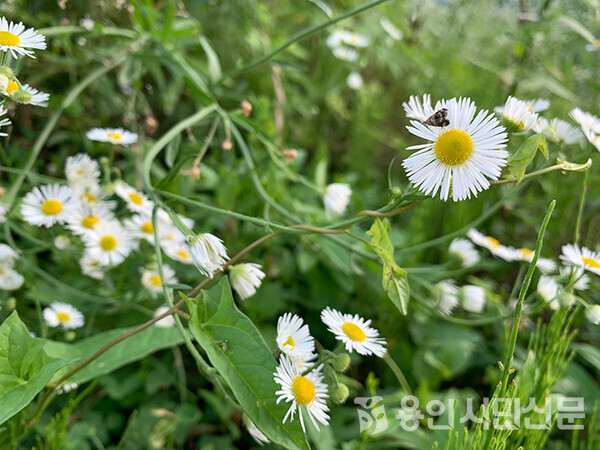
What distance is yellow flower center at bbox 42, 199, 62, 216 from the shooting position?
0.76m

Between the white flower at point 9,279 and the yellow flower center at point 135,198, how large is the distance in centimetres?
19

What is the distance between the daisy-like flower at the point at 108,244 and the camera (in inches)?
30.0

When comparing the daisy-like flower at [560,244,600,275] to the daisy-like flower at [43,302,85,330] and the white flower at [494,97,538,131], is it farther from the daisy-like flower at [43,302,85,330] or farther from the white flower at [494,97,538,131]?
the daisy-like flower at [43,302,85,330]

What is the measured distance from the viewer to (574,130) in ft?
2.07

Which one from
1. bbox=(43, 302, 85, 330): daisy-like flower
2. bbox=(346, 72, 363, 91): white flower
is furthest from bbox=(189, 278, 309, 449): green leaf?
bbox=(346, 72, 363, 91): white flower

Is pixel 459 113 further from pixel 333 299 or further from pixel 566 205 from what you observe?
pixel 566 205

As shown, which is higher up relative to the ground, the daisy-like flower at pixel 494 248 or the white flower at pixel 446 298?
the daisy-like flower at pixel 494 248

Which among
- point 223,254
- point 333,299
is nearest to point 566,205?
point 333,299

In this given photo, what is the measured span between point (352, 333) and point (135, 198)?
47 cm

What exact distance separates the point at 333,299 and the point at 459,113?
0.62m

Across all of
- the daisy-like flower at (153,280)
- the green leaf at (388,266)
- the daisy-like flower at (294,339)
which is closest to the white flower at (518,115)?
the green leaf at (388,266)

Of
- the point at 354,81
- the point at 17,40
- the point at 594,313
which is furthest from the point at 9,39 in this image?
the point at 354,81

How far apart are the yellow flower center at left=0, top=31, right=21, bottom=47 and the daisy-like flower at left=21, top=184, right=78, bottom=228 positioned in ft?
0.99

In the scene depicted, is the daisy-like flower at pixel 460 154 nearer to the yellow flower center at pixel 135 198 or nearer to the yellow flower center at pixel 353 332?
the yellow flower center at pixel 353 332
